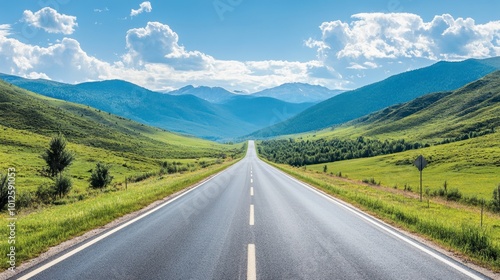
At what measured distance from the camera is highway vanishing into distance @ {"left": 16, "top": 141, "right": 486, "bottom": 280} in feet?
23.2

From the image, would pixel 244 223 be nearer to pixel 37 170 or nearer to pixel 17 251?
pixel 17 251

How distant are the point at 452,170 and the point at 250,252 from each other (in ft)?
229

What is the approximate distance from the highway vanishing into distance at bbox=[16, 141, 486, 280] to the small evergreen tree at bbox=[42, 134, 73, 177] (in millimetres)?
37747

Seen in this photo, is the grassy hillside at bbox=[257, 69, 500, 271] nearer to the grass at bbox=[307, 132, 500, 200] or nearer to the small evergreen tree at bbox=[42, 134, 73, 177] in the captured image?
the grass at bbox=[307, 132, 500, 200]

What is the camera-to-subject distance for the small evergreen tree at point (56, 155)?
44188mm

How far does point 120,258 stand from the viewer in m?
7.97

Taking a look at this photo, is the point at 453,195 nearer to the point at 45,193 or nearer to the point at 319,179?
the point at 319,179

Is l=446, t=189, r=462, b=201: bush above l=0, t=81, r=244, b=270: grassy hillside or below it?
below

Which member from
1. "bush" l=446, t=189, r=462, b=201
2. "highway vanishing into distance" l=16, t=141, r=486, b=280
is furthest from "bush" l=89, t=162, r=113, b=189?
"bush" l=446, t=189, r=462, b=201

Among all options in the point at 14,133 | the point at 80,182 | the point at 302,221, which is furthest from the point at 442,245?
the point at 14,133

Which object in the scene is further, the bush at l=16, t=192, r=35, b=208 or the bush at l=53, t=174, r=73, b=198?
the bush at l=53, t=174, r=73, b=198

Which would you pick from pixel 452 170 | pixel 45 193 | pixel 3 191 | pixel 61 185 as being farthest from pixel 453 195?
pixel 45 193

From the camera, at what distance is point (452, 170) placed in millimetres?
65188

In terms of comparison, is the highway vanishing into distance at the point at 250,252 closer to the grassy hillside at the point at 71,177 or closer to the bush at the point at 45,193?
the grassy hillside at the point at 71,177
